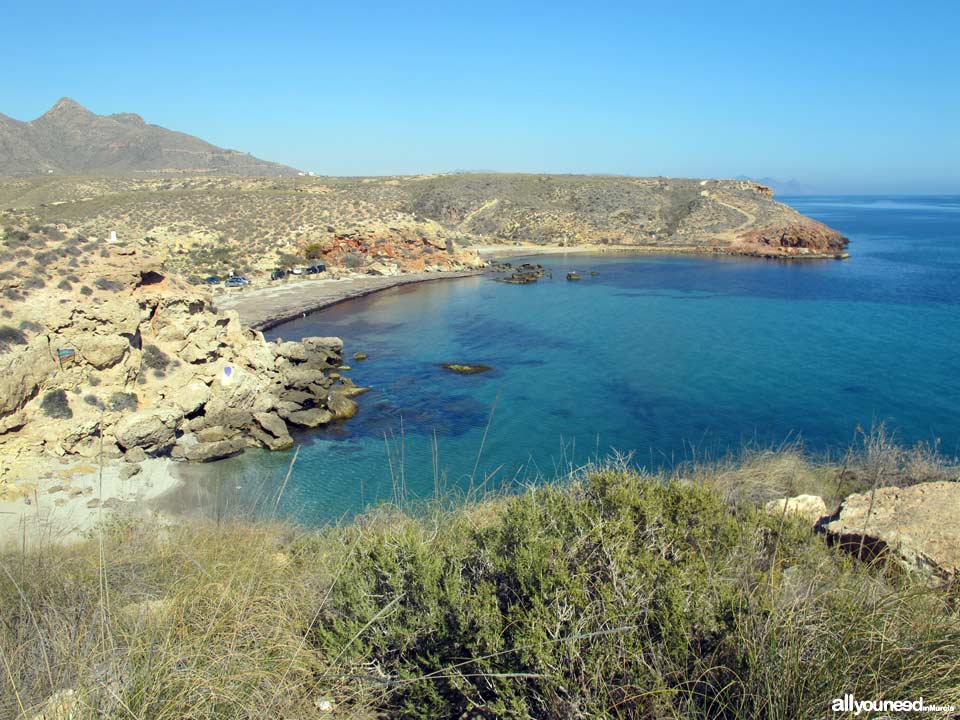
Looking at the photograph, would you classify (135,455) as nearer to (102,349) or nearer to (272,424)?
(102,349)

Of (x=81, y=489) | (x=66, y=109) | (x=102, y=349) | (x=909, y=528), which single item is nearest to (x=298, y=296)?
(x=102, y=349)

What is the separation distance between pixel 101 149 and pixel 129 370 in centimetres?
13925

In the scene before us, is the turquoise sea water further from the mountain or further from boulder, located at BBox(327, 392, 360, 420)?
the mountain

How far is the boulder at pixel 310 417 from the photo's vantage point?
68.7 ft

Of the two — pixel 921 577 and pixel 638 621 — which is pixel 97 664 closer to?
pixel 638 621

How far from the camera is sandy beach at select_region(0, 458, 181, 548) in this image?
13.9 meters

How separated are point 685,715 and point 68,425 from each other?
62.9 feet

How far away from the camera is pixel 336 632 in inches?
150

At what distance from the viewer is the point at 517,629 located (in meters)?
3.24

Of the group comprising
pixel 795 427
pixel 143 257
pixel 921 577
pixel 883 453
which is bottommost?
pixel 795 427

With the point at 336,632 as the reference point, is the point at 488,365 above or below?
below

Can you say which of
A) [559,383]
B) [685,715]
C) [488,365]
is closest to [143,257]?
[488,365]

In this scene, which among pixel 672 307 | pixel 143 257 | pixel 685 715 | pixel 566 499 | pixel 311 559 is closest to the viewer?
pixel 685 715

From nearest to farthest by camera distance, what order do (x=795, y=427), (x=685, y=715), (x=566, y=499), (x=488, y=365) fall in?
(x=685, y=715) → (x=566, y=499) → (x=795, y=427) → (x=488, y=365)
